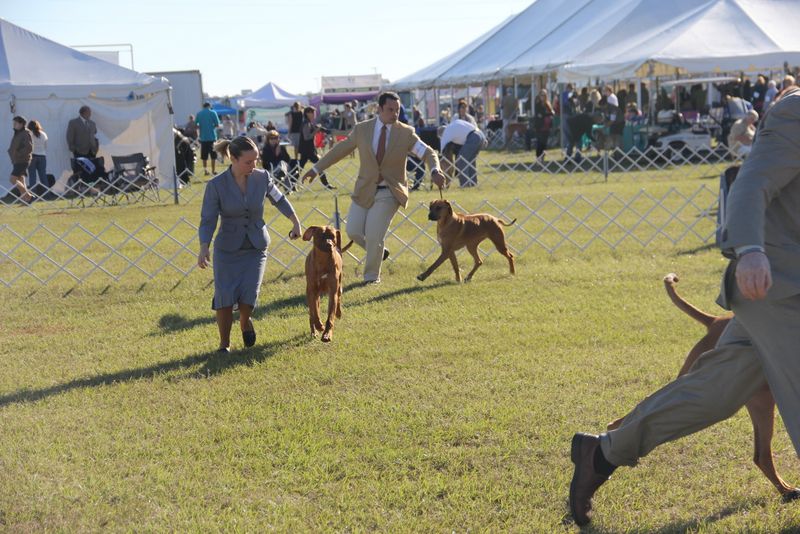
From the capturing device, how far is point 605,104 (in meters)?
21.7

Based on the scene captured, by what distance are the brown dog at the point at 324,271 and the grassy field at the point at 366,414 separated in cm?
22

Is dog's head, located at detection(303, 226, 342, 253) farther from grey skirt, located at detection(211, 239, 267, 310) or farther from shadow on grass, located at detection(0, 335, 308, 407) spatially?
shadow on grass, located at detection(0, 335, 308, 407)


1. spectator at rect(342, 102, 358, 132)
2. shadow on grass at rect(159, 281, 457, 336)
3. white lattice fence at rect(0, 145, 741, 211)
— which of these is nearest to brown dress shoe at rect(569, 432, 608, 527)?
shadow on grass at rect(159, 281, 457, 336)

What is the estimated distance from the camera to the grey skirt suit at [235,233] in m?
6.35

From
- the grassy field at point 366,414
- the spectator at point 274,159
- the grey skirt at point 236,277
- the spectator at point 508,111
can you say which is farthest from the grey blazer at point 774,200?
the spectator at point 508,111

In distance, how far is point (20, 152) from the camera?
17.0 metres

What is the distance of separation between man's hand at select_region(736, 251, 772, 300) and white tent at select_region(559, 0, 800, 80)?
55.9 ft

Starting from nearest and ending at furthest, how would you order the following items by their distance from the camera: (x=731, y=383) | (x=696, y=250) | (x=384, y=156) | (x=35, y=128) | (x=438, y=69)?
(x=731, y=383), (x=384, y=156), (x=696, y=250), (x=35, y=128), (x=438, y=69)

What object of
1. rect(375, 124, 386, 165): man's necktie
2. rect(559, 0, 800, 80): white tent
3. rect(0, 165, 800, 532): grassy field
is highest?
rect(559, 0, 800, 80): white tent

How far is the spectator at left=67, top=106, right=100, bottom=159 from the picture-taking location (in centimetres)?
1808

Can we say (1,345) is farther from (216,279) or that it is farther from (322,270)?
(322,270)

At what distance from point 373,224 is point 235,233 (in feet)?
7.22

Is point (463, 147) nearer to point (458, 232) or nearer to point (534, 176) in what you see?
point (534, 176)

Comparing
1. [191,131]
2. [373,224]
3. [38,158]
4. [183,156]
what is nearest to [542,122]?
[183,156]
